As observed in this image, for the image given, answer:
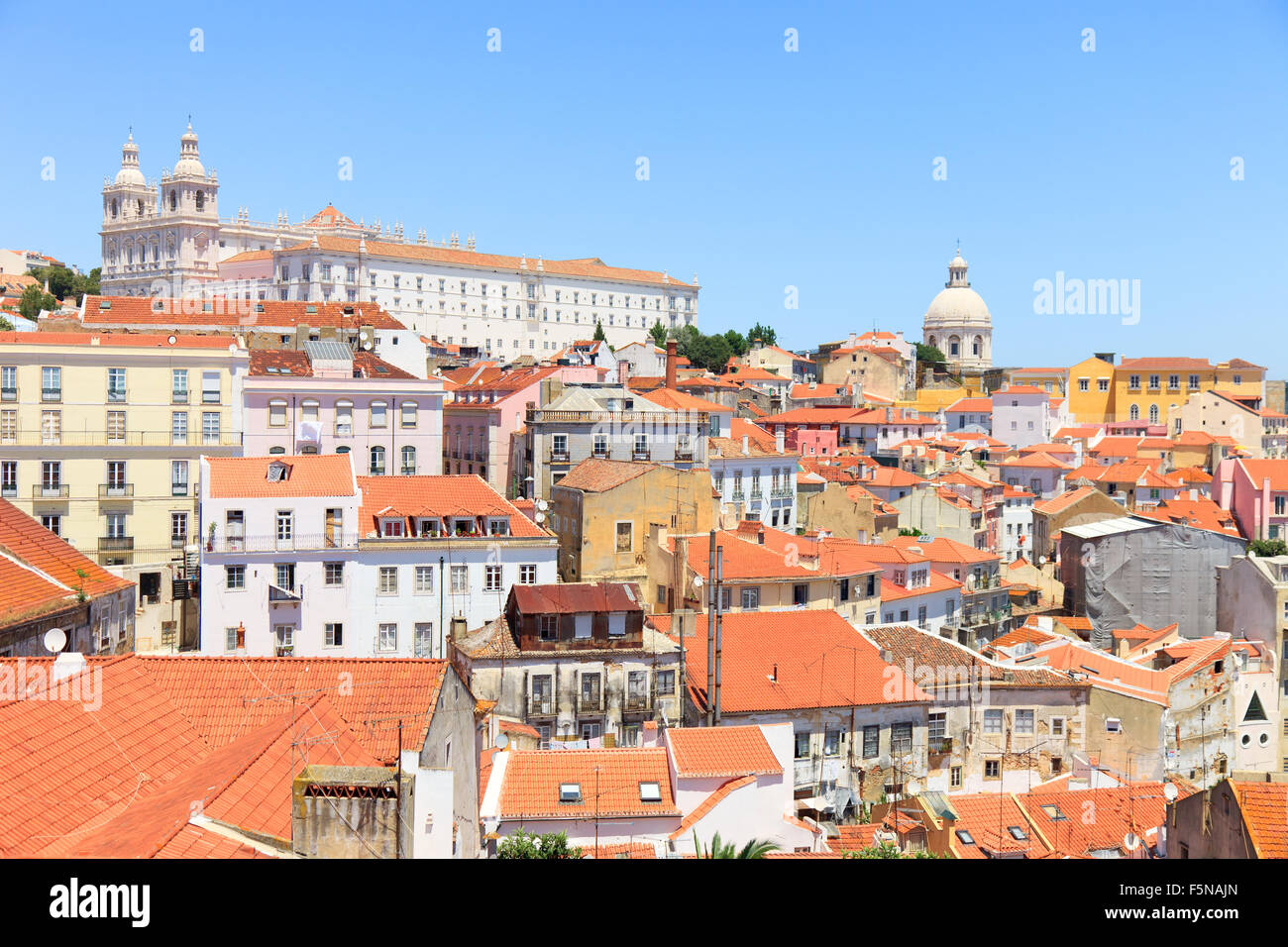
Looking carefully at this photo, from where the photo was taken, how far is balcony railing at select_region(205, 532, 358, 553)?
1041 inches

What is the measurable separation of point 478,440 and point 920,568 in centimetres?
1755

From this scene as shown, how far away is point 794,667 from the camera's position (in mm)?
24422

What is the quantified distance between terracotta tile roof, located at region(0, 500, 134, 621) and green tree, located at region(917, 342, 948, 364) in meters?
97.0

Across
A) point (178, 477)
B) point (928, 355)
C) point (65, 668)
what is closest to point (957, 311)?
point (928, 355)

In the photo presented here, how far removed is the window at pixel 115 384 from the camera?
107 feet

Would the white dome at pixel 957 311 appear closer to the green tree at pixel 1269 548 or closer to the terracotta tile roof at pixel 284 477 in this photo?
the green tree at pixel 1269 548

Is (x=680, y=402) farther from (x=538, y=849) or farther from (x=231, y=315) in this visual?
(x=538, y=849)

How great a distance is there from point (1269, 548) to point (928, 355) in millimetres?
64969

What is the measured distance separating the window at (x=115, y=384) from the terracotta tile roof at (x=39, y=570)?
1216 cm

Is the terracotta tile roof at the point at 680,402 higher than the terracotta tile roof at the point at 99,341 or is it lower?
lower

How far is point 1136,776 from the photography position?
Answer: 26.0 m

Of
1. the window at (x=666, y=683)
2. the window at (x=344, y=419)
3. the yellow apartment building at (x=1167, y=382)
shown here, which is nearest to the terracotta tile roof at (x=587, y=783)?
the window at (x=666, y=683)

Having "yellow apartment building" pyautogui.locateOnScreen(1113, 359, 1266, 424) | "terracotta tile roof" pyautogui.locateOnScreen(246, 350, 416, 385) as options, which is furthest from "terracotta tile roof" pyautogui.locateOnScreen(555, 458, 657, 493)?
"yellow apartment building" pyautogui.locateOnScreen(1113, 359, 1266, 424)

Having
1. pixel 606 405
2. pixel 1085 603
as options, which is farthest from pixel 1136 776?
pixel 606 405
